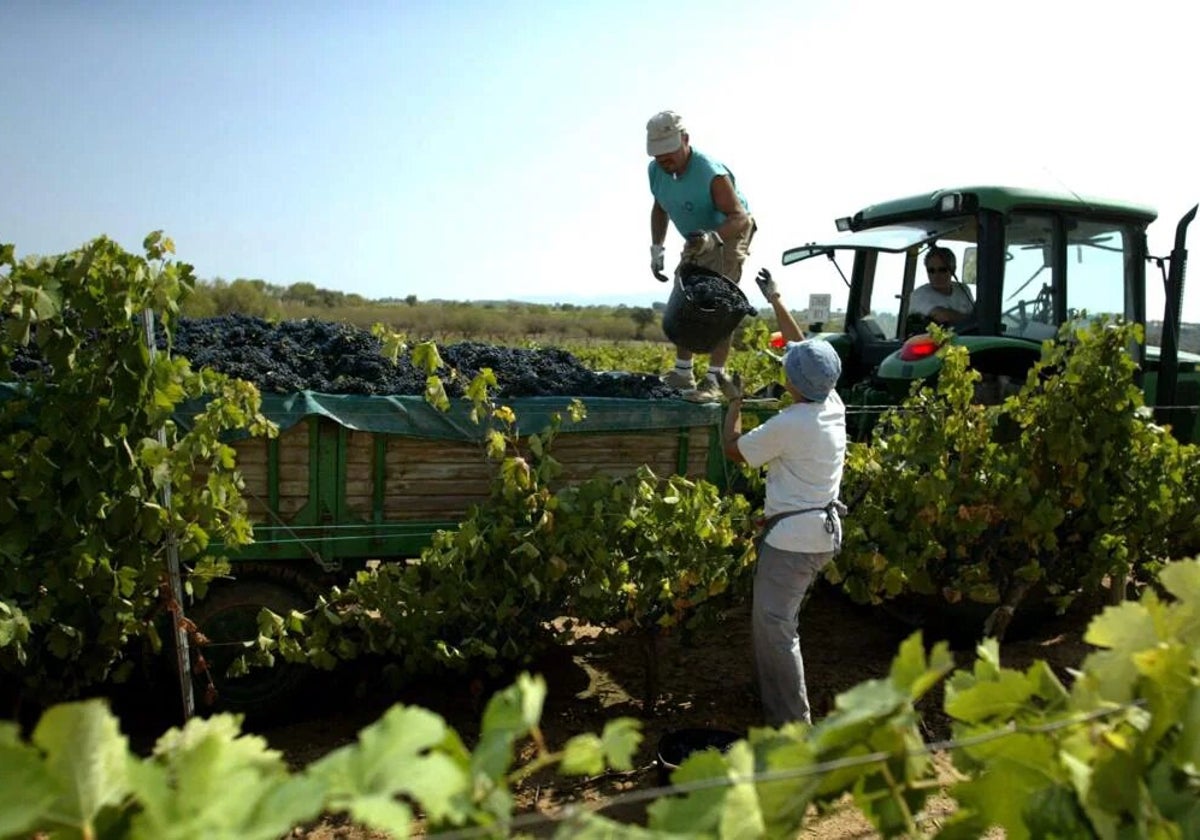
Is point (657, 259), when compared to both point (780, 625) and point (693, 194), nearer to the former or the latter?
point (693, 194)

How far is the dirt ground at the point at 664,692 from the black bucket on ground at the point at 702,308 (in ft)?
5.04

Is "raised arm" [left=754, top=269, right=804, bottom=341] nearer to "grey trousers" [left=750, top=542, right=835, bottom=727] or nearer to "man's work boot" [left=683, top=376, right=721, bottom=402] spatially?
"man's work boot" [left=683, top=376, right=721, bottom=402]

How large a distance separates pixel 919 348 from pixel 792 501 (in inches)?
82.7

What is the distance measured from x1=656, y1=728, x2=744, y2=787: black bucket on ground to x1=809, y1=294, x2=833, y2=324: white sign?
141 inches

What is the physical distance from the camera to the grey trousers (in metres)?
4.13

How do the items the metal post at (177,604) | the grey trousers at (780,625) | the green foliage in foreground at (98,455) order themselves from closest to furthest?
1. the green foliage in foreground at (98,455)
2. the metal post at (177,604)
3. the grey trousers at (780,625)

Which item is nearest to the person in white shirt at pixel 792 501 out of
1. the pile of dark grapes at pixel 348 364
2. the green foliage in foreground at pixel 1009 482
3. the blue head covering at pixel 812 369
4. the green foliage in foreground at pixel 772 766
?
the blue head covering at pixel 812 369

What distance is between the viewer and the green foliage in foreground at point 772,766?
1.18 metres

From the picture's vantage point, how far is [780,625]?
4.16 m

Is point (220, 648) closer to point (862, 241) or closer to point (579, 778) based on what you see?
point (579, 778)

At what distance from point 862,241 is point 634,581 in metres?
2.92

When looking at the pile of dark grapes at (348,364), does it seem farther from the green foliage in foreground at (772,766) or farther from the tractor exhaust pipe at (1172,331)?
the tractor exhaust pipe at (1172,331)

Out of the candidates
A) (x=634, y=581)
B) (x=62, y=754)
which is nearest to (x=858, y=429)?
(x=634, y=581)

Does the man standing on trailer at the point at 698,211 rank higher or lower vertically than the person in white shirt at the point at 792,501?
higher
